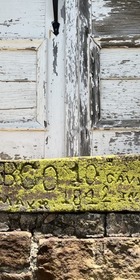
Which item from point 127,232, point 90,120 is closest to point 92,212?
point 127,232

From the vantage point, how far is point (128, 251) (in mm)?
2010

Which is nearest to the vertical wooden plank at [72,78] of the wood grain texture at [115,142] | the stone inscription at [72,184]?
the wood grain texture at [115,142]

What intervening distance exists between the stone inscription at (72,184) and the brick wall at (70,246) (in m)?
0.03

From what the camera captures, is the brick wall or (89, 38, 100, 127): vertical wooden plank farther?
(89, 38, 100, 127): vertical wooden plank

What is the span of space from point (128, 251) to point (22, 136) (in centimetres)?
169

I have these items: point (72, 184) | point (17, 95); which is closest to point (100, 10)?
point (17, 95)

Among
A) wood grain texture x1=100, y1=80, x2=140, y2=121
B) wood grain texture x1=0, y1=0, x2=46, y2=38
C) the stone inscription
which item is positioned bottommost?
wood grain texture x1=100, y1=80, x2=140, y2=121

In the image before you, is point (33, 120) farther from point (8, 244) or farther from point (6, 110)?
point (8, 244)

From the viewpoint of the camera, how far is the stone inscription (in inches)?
80.7

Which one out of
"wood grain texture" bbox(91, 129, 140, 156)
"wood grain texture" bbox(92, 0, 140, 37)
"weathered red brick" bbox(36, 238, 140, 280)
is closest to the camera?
"weathered red brick" bbox(36, 238, 140, 280)

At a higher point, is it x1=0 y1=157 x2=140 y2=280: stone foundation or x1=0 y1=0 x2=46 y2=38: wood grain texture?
x1=0 y1=0 x2=46 y2=38: wood grain texture

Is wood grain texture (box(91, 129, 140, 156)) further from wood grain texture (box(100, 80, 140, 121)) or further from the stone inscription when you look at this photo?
the stone inscription

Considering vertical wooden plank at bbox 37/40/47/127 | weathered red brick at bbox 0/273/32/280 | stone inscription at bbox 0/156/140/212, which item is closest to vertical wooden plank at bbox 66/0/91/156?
vertical wooden plank at bbox 37/40/47/127

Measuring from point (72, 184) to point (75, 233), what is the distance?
15 centimetres
